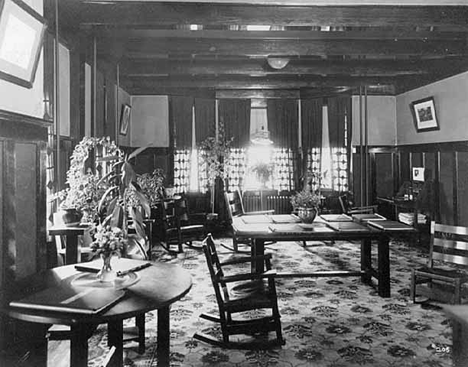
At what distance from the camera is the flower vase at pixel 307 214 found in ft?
17.5

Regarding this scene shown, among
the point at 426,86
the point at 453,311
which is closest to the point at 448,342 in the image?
the point at 453,311

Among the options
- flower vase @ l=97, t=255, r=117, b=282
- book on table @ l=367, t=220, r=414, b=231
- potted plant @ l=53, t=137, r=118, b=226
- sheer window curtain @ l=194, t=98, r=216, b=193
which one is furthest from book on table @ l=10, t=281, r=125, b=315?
sheer window curtain @ l=194, t=98, r=216, b=193

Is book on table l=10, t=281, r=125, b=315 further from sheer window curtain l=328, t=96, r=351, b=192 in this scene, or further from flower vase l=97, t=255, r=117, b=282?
sheer window curtain l=328, t=96, r=351, b=192

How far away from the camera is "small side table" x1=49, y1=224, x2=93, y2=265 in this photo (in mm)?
4094

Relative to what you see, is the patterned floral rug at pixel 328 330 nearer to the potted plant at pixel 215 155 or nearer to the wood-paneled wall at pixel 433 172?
the wood-paneled wall at pixel 433 172

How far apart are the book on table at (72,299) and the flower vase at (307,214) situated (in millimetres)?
3237

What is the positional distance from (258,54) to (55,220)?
13.1 feet

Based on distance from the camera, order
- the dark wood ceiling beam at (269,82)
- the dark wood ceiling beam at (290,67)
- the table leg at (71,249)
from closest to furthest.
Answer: the table leg at (71,249), the dark wood ceiling beam at (290,67), the dark wood ceiling beam at (269,82)

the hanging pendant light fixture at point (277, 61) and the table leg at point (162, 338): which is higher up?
the hanging pendant light fixture at point (277, 61)

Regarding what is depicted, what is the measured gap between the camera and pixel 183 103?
9.51m

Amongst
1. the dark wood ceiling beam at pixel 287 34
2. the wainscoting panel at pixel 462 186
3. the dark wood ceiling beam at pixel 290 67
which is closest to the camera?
the dark wood ceiling beam at pixel 287 34

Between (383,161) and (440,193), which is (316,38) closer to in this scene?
(440,193)

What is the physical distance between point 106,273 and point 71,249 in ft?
5.43

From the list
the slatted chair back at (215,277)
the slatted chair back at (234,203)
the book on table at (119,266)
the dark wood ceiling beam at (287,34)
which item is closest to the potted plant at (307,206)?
the slatted chair back at (234,203)
